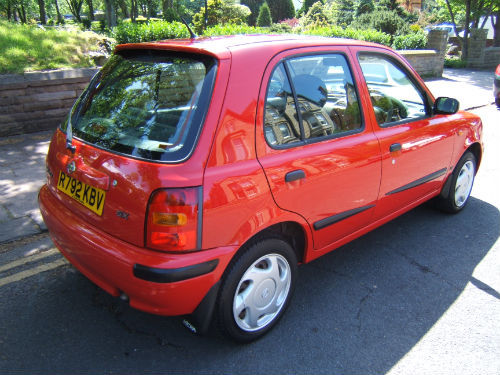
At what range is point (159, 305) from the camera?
217 cm

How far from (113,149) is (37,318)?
1.33 metres

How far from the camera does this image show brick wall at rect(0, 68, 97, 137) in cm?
629

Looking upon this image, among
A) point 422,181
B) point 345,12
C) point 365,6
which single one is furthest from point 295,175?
point 345,12

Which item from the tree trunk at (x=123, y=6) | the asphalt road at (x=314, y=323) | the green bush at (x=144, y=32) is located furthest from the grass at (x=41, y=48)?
the tree trunk at (x=123, y=6)

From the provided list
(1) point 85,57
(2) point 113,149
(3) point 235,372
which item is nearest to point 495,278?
(3) point 235,372

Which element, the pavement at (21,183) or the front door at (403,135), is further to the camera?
the pavement at (21,183)

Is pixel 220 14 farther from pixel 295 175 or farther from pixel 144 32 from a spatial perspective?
pixel 295 175

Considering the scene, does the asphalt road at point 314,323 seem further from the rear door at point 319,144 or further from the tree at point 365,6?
the tree at point 365,6

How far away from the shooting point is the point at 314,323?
283cm

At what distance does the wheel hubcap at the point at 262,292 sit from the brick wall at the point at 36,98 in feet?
18.0

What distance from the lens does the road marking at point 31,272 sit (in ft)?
10.4

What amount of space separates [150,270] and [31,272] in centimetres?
172

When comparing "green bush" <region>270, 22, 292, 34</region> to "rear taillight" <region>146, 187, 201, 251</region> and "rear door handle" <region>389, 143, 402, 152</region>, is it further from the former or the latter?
"rear taillight" <region>146, 187, 201, 251</region>

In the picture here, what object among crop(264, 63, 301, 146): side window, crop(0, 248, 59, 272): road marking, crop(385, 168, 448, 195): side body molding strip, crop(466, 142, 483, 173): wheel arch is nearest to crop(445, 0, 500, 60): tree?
crop(466, 142, 483, 173): wheel arch
